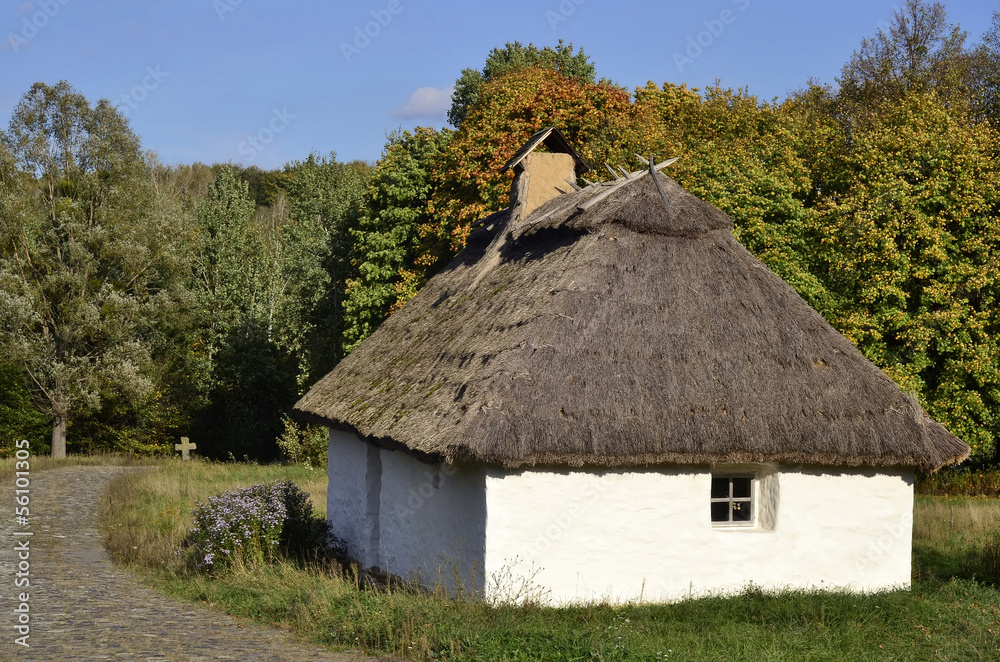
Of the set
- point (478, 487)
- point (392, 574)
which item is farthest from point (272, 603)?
point (478, 487)

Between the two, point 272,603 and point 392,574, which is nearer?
point 272,603

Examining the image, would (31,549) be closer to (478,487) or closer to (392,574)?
(392,574)

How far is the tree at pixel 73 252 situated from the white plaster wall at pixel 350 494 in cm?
1719

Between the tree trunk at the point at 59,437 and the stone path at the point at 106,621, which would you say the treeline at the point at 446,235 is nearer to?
the tree trunk at the point at 59,437

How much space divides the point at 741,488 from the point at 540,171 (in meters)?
7.10

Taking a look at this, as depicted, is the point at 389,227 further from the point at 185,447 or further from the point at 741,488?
the point at 741,488

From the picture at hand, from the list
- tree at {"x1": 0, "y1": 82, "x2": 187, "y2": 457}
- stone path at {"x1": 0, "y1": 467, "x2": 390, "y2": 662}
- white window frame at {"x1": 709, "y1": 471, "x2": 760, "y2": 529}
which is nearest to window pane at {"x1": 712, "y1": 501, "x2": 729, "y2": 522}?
white window frame at {"x1": 709, "y1": 471, "x2": 760, "y2": 529}

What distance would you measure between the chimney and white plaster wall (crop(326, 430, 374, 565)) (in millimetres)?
4875

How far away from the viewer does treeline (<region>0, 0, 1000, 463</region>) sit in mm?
21125

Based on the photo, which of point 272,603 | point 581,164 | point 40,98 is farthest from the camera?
point 40,98

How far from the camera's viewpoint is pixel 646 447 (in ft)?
32.1

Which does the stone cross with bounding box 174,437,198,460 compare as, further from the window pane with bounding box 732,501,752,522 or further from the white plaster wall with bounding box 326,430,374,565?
the window pane with bounding box 732,501,752,522

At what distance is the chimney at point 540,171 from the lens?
16.0m

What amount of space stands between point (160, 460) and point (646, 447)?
25.5 m
